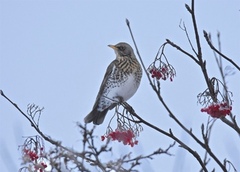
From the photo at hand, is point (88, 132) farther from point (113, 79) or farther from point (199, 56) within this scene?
point (113, 79)

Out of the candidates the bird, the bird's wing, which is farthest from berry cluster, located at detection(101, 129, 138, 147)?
the bird's wing

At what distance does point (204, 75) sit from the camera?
2863 mm

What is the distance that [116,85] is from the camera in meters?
6.12

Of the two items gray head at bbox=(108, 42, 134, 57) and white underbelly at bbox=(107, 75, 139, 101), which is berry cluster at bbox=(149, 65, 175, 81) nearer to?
white underbelly at bbox=(107, 75, 139, 101)

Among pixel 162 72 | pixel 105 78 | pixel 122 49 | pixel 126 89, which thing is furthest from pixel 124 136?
pixel 122 49

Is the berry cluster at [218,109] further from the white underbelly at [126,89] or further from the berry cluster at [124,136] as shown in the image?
the white underbelly at [126,89]

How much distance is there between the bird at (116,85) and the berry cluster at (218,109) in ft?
9.10

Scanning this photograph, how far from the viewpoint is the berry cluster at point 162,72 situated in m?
3.61

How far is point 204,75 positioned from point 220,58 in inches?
6.4

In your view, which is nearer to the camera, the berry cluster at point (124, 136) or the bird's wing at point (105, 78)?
the berry cluster at point (124, 136)

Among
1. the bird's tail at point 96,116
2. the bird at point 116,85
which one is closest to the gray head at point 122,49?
the bird at point 116,85

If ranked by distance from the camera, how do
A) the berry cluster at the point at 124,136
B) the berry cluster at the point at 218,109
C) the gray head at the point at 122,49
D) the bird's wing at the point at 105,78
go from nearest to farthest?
the berry cluster at the point at 218,109 → the berry cluster at the point at 124,136 → the bird's wing at the point at 105,78 → the gray head at the point at 122,49

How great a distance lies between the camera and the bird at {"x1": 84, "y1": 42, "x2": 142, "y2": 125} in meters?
6.05

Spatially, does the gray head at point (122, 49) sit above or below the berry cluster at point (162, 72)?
above
